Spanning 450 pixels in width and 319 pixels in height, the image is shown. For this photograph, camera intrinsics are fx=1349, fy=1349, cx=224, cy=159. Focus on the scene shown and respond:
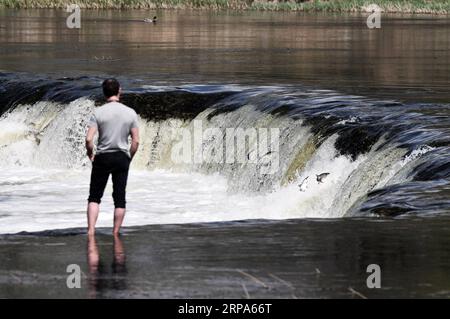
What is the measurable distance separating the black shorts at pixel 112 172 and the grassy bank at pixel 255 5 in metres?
80.2

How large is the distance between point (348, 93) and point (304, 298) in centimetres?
1932

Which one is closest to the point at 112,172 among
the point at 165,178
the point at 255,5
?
the point at 165,178

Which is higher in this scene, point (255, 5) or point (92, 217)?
point (255, 5)

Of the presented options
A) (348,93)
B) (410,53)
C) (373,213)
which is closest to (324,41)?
(410,53)

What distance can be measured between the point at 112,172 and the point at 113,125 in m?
0.55

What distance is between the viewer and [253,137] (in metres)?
26.3

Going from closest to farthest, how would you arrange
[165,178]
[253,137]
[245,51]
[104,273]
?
[104,273] < [253,137] < [165,178] < [245,51]

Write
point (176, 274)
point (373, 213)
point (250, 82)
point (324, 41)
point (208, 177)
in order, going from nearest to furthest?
point (176, 274) < point (373, 213) < point (208, 177) < point (250, 82) < point (324, 41)

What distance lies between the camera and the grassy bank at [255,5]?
316ft

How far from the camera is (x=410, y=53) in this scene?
158ft

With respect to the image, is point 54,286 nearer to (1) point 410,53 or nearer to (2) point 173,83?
(2) point 173,83

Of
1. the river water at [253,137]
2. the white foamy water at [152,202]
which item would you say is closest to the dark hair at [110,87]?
the river water at [253,137]

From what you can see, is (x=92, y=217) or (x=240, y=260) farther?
(x=92, y=217)

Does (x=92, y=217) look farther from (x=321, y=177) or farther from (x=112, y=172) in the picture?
(x=321, y=177)
